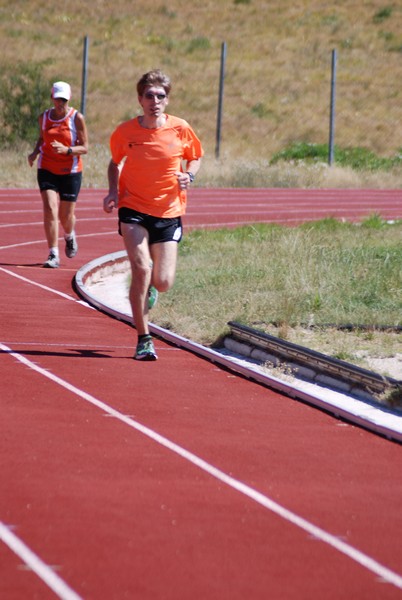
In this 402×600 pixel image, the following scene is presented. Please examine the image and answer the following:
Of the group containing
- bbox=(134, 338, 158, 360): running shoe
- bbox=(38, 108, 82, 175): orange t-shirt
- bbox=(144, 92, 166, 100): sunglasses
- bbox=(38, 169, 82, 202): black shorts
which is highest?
bbox=(144, 92, 166, 100): sunglasses

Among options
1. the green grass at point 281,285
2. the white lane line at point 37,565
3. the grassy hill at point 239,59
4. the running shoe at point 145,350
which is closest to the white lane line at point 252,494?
the running shoe at point 145,350

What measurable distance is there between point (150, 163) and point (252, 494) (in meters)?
4.41

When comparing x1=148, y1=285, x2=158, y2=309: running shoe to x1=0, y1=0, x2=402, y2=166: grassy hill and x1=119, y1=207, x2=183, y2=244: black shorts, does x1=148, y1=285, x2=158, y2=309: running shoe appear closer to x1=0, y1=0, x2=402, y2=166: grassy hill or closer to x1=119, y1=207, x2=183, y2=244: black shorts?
x1=119, y1=207, x2=183, y2=244: black shorts

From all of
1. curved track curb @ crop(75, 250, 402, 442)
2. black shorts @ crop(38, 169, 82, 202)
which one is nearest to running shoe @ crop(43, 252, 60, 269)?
black shorts @ crop(38, 169, 82, 202)

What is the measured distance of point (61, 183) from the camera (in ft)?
52.8

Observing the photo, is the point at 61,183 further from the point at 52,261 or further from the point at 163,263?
the point at 163,263

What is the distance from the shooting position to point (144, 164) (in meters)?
10.5

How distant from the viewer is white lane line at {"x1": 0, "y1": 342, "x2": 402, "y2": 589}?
5.52 meters

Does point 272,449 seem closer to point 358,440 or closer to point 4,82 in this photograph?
point 358,440

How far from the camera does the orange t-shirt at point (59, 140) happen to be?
15.7 metres

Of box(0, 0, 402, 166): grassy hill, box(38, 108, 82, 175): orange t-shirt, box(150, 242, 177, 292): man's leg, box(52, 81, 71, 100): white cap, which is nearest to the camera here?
box(150, 242, 177, 292): man's leg

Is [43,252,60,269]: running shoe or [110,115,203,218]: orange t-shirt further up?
[110,115,203,218]: orange t-shirt

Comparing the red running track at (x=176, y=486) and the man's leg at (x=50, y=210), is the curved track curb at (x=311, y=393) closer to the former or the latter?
the red running track at (x=176, y=486)

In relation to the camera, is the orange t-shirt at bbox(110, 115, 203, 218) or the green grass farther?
the green grass
